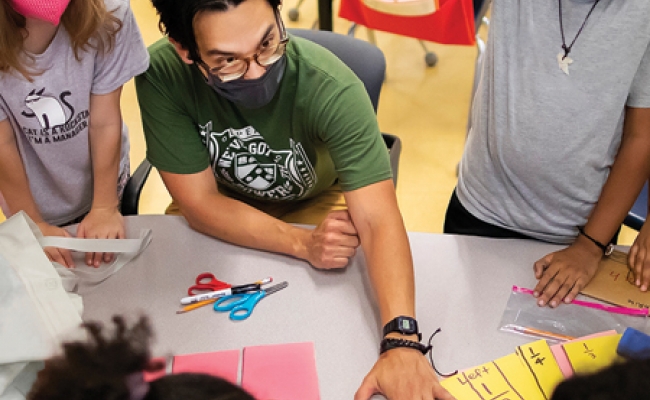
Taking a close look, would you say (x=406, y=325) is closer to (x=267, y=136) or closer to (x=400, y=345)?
(x=400, y=345)

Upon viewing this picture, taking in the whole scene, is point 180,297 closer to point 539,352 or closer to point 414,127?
point 539,352

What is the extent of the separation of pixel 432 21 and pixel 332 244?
1.23 metres

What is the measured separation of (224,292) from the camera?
109cm

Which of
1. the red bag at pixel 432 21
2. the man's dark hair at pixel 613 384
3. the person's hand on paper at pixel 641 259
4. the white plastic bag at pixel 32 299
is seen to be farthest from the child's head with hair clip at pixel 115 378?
the red bag at pixel 432 21

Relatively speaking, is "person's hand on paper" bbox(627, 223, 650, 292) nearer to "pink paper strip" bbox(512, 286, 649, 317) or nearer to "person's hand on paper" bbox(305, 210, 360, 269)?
"pink paper strip" bbox(512, 286, 649, 317)

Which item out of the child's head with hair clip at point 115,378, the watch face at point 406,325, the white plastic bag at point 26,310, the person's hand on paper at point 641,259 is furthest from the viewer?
the person's hand on paper at point 641,259

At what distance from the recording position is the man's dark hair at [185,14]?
3.30ft

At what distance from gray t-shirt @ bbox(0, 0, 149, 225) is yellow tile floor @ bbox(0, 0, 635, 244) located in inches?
42.9

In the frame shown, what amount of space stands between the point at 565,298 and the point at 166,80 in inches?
35.4

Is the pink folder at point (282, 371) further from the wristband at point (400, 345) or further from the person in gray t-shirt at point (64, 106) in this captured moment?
the person in gray t-shirt at point (64, 106)

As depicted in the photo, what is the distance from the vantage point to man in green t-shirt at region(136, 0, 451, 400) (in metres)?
1.04

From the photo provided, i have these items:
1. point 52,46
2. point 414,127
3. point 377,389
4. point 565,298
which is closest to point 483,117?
point 565,298

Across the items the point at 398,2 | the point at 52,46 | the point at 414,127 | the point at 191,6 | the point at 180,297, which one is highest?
the point at 191,6

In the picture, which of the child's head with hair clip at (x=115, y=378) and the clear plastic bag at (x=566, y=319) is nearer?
the child's head with hair clip at (x=115, y=378)
